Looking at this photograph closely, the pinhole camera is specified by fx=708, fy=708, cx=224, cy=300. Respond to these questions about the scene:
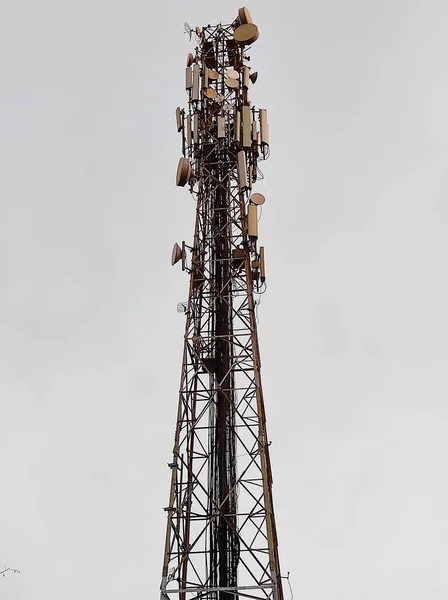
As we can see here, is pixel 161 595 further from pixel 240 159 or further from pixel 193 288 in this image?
pixel 240 159

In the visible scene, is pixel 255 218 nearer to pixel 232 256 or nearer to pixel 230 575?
pixel 232 256

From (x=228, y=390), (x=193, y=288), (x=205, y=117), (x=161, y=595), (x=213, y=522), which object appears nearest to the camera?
(x=161, y=595)

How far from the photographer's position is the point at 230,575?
90.9ft

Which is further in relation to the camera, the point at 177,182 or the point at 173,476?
the point at 177,182

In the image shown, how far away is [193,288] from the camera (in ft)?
106

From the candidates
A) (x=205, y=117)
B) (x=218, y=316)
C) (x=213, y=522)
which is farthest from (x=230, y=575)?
A: (x=205, y=117)

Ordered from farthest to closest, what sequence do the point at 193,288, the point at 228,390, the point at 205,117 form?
the point at 205,117 → the point at 193,288 → the point at 228,390

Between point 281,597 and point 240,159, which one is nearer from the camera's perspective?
point 281,597

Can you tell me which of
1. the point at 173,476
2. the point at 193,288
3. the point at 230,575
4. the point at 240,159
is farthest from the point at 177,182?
the point at 230,575

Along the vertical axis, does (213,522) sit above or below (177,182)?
below

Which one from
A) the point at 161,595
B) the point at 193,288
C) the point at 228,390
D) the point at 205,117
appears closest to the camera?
the point at 161,595

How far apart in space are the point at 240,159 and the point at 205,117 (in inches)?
144

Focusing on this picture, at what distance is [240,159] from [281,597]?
62.3 ft

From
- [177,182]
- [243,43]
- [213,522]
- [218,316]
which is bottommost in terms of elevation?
[213,522]
